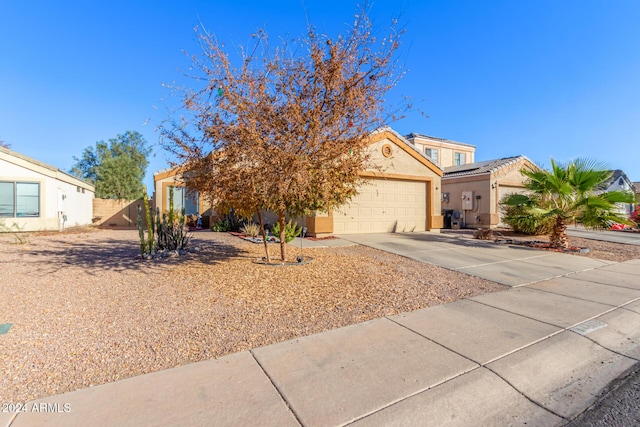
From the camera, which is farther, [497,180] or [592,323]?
[497,180]

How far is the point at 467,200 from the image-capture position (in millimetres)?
19344

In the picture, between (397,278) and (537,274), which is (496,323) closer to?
(397,278)

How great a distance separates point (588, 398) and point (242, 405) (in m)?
2.90

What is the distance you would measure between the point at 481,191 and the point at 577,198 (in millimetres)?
8534

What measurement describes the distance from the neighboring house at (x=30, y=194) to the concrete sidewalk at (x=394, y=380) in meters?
16.3

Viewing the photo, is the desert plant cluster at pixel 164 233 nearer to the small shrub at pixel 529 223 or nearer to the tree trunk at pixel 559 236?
the tree trunk at pixel 559 236

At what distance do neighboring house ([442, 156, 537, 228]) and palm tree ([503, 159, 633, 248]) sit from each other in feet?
24.1

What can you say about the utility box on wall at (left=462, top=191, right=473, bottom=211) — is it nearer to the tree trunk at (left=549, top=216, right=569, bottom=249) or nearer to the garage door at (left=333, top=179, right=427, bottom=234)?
Answer: the garage door at (left=333, top=179, right=427, bottom=234)

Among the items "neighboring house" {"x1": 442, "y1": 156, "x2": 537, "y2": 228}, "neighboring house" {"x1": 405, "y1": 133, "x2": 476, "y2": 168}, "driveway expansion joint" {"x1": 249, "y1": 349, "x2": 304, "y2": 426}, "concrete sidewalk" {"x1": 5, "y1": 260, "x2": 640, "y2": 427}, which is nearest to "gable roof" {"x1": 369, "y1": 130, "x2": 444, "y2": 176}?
"neighboring house" {"x1": 442, "y1": 156, "x2": 537, "y2": 228}

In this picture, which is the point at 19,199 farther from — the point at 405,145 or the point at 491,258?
the point at 491,258

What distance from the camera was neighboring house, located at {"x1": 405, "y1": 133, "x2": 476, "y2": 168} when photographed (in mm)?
29170

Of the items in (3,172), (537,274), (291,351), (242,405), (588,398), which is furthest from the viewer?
(3,172)

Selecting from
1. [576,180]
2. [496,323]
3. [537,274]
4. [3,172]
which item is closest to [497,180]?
[576,180]

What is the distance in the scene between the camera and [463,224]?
19500mm
